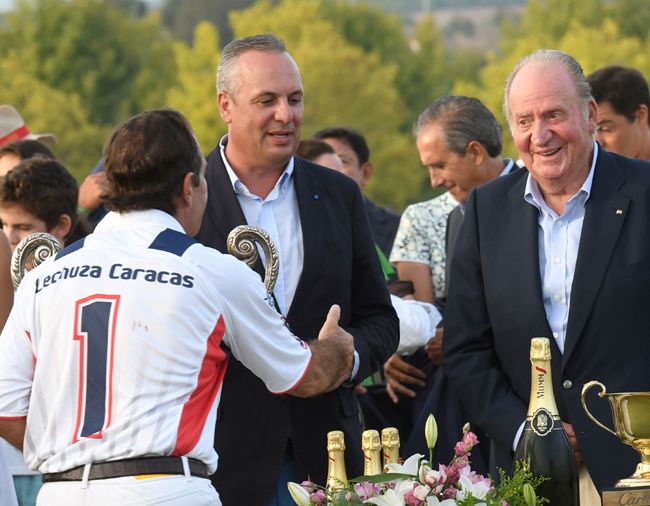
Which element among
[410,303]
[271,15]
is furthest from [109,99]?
[410,303]

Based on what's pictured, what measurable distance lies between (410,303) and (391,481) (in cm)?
318

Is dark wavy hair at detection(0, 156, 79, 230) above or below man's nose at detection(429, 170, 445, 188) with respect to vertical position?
below

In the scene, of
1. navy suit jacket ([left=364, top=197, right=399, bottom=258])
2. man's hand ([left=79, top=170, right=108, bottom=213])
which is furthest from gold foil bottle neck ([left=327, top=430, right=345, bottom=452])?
navy suit jacket ([left=364, top=197, right=399, bottom=258])

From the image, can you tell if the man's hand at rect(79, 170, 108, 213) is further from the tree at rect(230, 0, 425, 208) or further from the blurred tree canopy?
the blurred tree canopy

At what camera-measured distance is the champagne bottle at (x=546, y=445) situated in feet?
13.6

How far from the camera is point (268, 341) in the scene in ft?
14.4

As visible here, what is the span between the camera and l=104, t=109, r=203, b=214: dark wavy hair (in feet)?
A: 14.2

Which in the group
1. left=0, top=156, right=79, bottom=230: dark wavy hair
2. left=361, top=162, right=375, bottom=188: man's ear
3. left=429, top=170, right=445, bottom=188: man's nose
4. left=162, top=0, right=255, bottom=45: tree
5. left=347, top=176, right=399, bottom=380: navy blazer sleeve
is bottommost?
left=347, top=176, right=399, bottom=380: navy blazer sleeve

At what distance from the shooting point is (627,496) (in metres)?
3.81

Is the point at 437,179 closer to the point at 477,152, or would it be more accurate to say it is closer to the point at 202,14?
the point at 477,152

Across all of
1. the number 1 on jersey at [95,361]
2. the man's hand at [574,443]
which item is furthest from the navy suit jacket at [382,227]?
the number 1 on jersey at [95,361]

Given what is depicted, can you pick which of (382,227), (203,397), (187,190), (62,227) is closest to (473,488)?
(203,397)

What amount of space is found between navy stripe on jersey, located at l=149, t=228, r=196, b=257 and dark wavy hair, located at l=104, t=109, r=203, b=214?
5.6 inches

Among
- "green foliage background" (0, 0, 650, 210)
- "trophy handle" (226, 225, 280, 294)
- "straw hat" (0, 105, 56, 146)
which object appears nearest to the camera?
"trophy handle" (226, 225, 280, 294)
